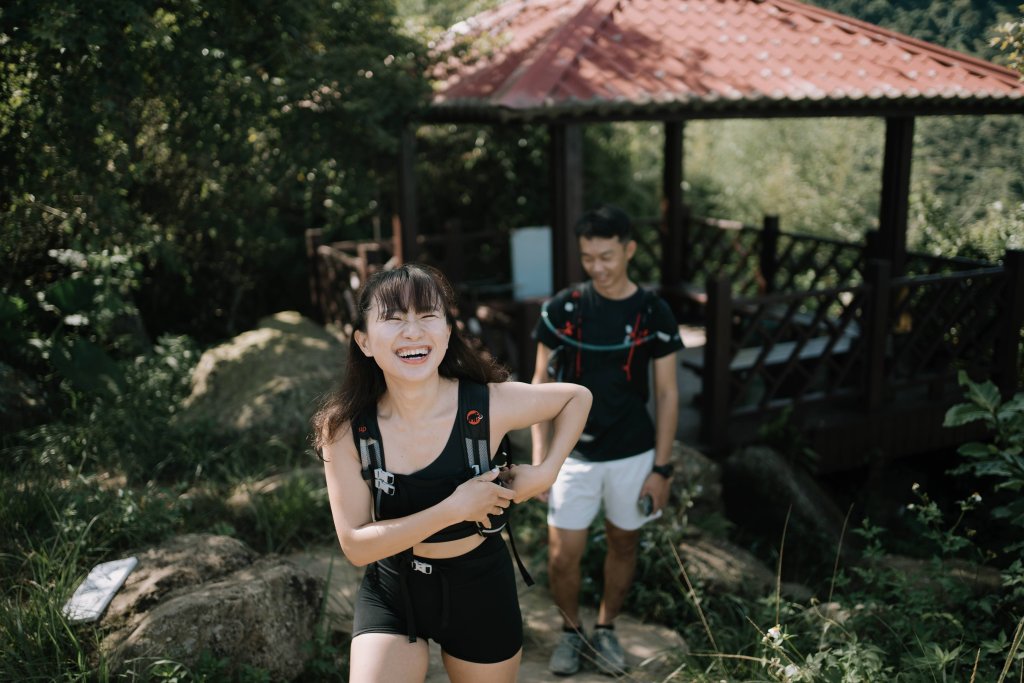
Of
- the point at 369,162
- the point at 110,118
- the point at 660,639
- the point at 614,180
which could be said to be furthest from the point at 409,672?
the point at 614,180

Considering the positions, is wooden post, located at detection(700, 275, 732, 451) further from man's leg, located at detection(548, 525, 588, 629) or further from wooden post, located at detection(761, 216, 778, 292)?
wooden post, located at detection(761, 216, 778, 292)

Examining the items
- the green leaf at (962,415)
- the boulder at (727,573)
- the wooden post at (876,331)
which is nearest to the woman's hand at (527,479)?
the green leaf at (962,415)

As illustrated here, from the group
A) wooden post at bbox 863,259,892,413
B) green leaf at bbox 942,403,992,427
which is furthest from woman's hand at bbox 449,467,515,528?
wooden post at bbox 863,259,892,413

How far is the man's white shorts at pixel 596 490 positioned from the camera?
367 cm

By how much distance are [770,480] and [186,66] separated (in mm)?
4756

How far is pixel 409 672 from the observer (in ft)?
7.96

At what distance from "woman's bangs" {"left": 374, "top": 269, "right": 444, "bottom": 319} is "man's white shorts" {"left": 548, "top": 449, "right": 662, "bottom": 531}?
4.70 feet

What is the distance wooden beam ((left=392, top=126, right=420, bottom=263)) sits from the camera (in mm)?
7066

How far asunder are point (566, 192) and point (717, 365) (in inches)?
62.9

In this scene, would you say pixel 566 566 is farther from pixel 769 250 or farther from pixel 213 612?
pixel 769 250

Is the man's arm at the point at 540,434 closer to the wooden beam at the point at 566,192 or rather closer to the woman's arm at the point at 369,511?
the woman's arm at the point at 369,511

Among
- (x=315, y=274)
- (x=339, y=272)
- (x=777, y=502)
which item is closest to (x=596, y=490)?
(x=777, y=502)

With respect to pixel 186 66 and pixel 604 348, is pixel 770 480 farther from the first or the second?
pixel 186 66

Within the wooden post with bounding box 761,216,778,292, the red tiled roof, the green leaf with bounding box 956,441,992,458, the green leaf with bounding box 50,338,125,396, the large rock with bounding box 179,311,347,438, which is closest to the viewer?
the green leaf with bounding box 956,441,992,458
